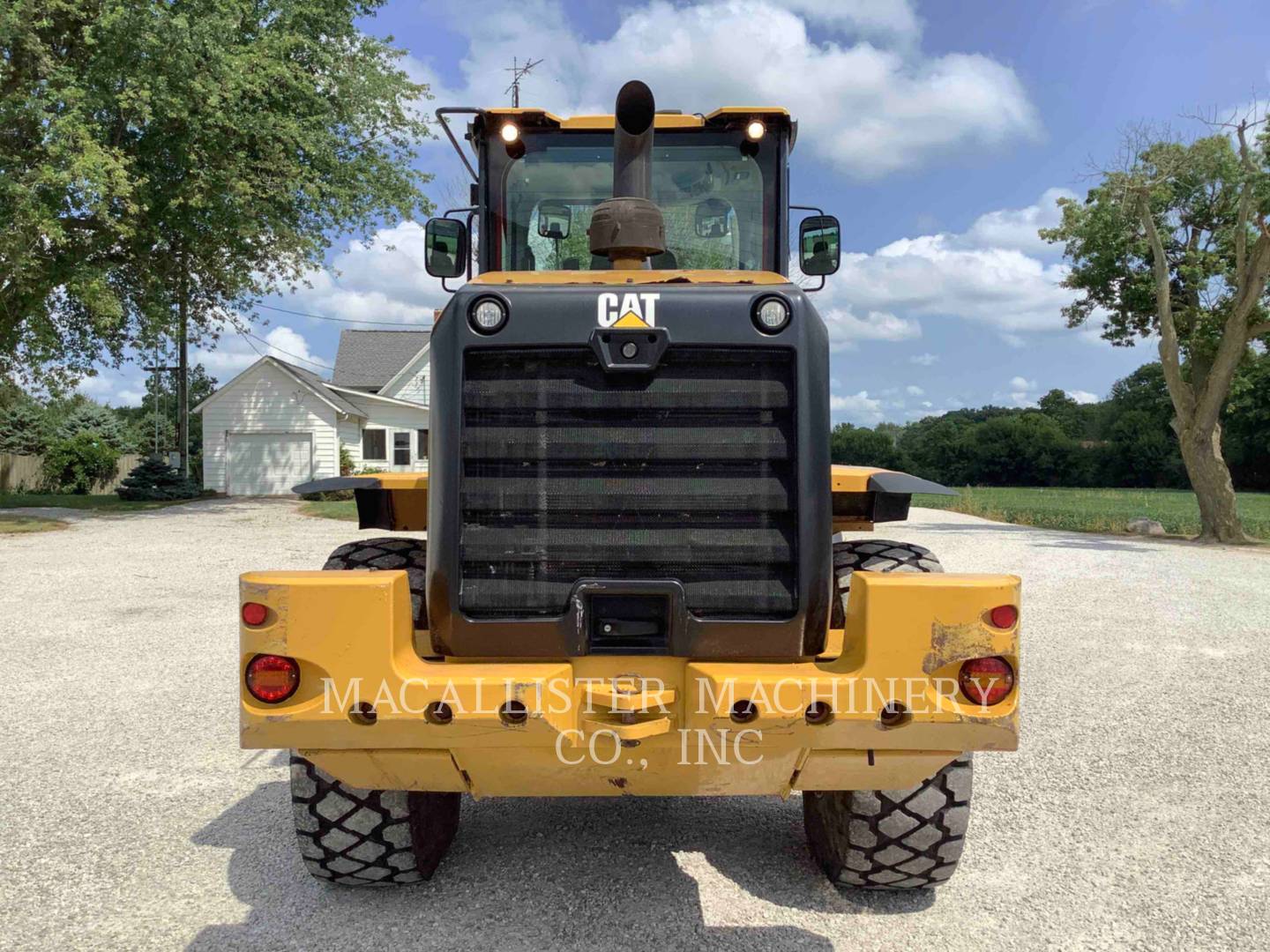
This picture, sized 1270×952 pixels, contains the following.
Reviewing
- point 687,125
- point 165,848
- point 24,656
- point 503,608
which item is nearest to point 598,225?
point 687,125

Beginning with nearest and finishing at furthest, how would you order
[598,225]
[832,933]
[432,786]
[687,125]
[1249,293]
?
[432,786] → [832,933] → [598,225] → [687,125] → [1249,293]

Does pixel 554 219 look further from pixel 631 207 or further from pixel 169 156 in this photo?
pixel 169 156

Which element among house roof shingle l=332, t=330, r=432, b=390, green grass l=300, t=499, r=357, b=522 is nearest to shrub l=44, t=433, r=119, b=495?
house roof shingle l=332, t=330, r=432, b=390

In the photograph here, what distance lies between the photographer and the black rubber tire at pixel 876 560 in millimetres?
3104

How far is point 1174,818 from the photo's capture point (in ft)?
12.8

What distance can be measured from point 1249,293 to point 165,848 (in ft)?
62.2

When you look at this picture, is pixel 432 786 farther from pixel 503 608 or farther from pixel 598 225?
pixel 598 225

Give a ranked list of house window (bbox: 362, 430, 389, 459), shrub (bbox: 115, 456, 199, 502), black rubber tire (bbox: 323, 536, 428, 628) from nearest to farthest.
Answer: black rubber tire (bbox: 323, 536, 428, 628), shrub (bbox: 115, 456, 199, 502), house window (bbox: 362, 430, 389, 459)

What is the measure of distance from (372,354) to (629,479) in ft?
124

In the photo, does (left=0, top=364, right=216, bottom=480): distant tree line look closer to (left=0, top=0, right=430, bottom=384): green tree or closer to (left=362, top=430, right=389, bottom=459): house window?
(left=362, top=430, right=389, bottom=459): house window

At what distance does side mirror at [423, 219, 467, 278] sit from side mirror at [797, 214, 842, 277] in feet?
4.72

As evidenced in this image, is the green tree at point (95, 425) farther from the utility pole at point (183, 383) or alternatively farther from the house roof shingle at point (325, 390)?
the utility pole at point (183, 383)

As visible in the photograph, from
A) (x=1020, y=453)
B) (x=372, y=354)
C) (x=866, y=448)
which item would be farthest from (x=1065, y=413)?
(x=372, y=354)

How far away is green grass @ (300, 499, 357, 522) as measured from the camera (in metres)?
20.5
